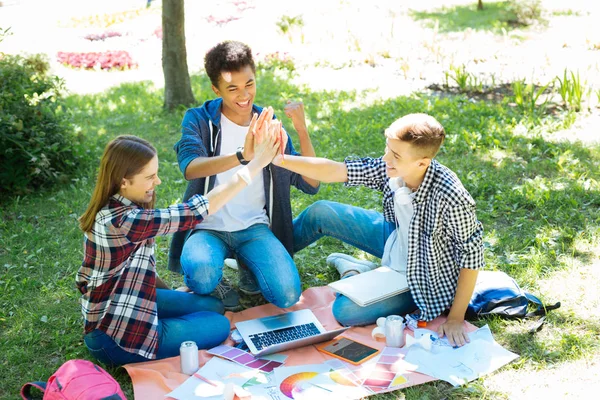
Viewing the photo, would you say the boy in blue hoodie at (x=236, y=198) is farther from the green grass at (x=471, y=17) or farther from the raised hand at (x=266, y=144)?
the green grass at (x=471, y=17)

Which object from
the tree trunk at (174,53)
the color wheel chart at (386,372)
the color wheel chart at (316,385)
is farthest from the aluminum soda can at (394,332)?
the tree trunk at (174,53)

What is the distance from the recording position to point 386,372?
10.8ft

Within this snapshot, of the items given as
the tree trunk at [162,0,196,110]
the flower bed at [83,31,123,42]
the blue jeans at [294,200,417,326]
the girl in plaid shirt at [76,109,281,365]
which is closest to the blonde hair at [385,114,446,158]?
the blue jeans at [294,200,417,326]

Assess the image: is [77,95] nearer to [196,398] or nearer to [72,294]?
[72,294]

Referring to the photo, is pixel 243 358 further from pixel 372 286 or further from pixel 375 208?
pixel 375 208

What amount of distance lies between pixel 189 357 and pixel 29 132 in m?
3.68

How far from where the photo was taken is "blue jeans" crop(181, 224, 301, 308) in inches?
145

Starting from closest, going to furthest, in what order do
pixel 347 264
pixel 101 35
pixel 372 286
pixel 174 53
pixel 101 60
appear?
pixel 372 286 < pixel 347 264 < pixel 174 53 < pixel 101 60 < pixel 101 35

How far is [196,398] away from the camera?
3092 millimetres

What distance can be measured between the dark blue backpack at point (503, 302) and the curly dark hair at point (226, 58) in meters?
1.88

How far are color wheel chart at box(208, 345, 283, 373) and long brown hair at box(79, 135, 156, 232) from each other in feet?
3.11

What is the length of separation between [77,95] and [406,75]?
458 cm

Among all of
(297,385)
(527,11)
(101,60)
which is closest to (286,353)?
(297,385)

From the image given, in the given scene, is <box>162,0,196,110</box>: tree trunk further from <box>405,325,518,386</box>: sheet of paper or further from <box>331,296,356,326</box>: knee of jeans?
<box>405,325,518,386</box>: sheet of paper
